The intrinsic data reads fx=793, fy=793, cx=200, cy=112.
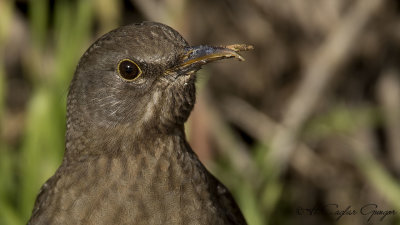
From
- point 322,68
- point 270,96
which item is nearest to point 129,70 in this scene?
point 322,68

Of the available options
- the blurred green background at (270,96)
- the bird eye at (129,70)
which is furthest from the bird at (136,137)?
the blurred green background at (270,96)

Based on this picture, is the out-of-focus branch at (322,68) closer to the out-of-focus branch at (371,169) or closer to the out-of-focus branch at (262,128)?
the out-of-focus branch at (262,128)

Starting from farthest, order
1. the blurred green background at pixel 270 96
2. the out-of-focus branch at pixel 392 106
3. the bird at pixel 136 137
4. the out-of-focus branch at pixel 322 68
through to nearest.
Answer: the out-of-focus branch at pixel 392 106
the out-of-focus branch at pixel 322 68
the blurred green background at pixel 270 96
the bird at pixel 136 137

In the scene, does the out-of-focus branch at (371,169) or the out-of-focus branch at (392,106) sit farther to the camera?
the out-of-focus branch at (392,106)

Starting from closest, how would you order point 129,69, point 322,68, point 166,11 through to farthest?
point 129,69
point 166,11
point 322,68

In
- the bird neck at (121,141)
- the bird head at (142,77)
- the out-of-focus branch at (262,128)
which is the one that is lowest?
the bird neck at (121,141)

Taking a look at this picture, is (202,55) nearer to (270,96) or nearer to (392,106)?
(392,106)

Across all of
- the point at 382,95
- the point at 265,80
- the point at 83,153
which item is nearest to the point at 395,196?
the point at 382,95
